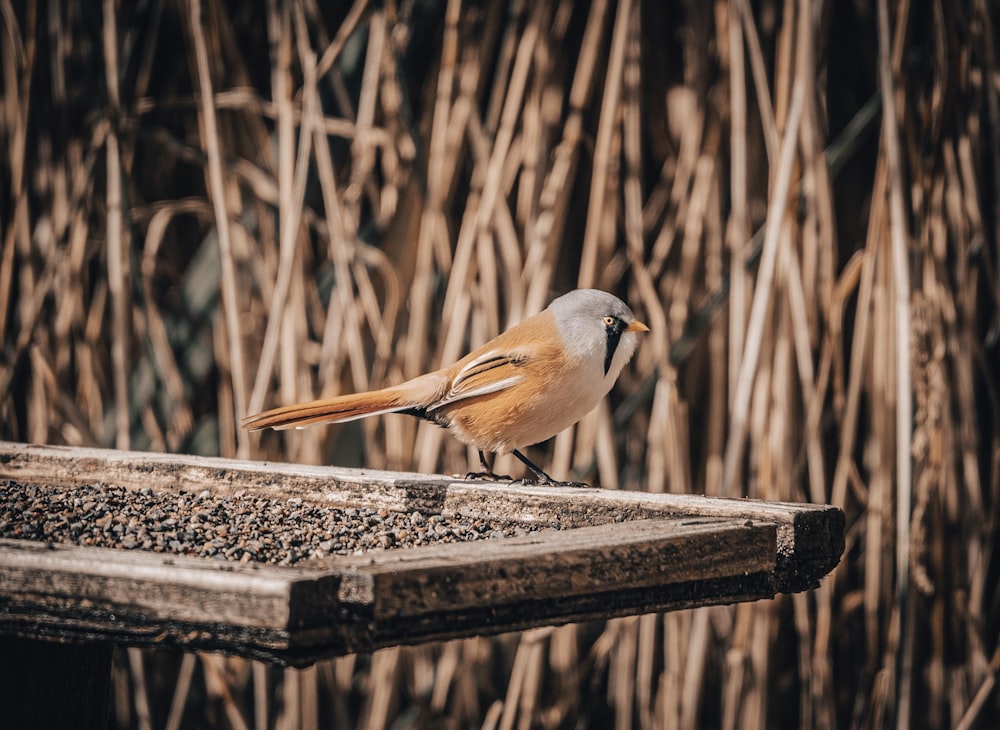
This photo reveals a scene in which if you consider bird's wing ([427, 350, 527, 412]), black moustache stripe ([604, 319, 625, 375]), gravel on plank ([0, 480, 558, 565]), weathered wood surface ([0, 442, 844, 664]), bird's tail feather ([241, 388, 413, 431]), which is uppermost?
black moustache stripe ([604, 319, 625, 375])

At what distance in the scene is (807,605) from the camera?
218 centimetres

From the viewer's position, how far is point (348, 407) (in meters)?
1.79

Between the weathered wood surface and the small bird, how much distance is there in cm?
29

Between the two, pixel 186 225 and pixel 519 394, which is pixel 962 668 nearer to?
pixel 519 394

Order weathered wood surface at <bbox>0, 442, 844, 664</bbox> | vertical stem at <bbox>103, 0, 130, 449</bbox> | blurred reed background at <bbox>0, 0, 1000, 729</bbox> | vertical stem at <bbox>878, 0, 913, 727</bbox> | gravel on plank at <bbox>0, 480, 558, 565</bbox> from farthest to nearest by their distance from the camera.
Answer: vertical stem at <bbox>103, 0, 130, 449</bbox>
blurred reed background at <bbox>0, 0, 1000, 729</bbox>
vertical stem at <bbox>878, 0, 913, 727</bbox>
gravel on plank at <bbox>0, 480, 558, 565</bbox>
weathered wood surface at <bbox>0, 442, 844, 664</bbox>

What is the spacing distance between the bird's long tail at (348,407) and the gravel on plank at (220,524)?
0.12 metres

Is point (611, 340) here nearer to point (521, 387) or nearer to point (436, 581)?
point (521, 387)

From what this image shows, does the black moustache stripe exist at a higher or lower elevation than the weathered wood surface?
higher

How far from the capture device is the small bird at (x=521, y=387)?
1778mm

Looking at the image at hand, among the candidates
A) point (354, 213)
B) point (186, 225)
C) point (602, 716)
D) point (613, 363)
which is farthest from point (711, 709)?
point (186, 225)

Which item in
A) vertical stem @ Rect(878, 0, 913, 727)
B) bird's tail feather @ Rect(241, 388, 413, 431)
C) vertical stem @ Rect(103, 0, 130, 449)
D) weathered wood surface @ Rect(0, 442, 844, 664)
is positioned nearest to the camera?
weathered wood surface @ Rect(0, 442, 844, 664)

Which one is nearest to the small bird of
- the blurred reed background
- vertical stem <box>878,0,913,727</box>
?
the blurred reed background

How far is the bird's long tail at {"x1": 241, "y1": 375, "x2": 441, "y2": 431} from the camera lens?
1.75m

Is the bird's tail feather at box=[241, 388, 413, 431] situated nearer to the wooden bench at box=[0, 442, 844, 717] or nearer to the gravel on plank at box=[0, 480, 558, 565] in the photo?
the gravel on plank at box=[0, 480, 558, 565]
